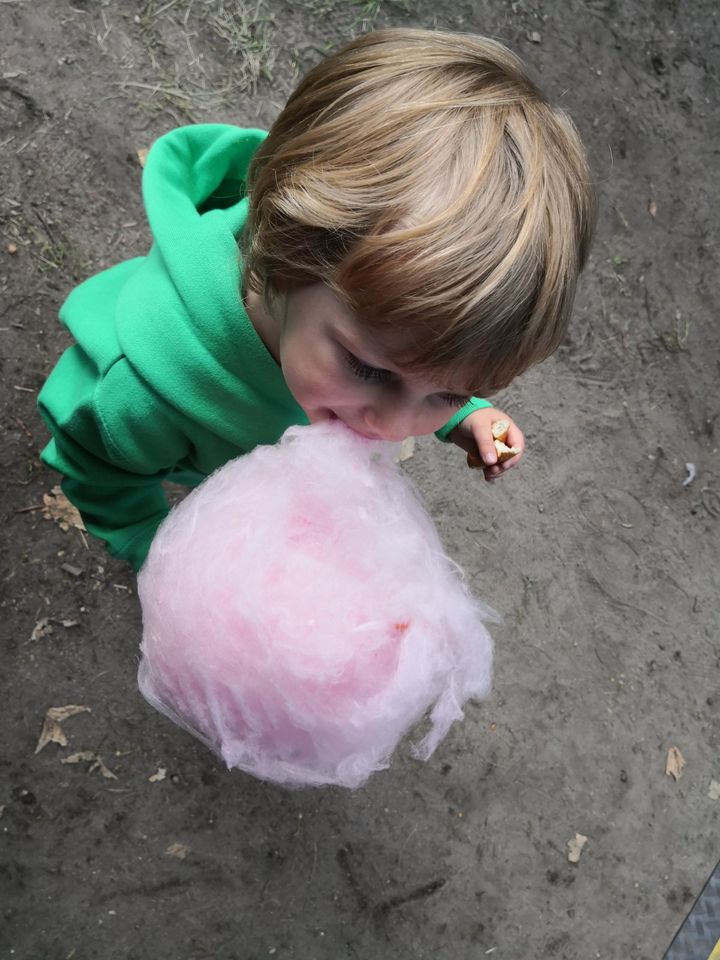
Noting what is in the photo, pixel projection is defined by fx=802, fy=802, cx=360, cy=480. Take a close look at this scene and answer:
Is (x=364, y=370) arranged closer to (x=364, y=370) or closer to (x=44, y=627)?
(x=364, y=370)

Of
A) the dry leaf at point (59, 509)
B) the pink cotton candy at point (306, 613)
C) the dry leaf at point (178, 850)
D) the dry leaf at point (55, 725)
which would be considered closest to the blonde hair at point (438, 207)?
the pink cotton candy at point (306, 613)

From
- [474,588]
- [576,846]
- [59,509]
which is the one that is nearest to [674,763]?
[576,846]

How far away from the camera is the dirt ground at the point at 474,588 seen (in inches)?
77.4

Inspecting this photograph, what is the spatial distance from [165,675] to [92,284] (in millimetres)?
827

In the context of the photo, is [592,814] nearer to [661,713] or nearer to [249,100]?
[661,713]

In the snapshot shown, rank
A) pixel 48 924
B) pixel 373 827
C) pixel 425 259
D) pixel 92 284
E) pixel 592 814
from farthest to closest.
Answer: pixel 592 814
pixel 373 827
pixel 48 924
pixel 92 284
pixel 425 259

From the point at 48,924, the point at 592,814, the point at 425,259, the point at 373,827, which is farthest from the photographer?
the point at 592,814

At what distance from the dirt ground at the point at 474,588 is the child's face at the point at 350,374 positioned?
1.05 meters

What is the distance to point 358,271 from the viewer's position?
1023 millimetres

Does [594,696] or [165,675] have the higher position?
[165,675]

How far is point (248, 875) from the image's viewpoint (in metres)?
2.03

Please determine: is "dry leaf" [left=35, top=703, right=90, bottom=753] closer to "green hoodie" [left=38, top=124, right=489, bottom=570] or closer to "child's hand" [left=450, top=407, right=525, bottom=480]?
"green hoodie" [left=38, top=124, right=489, bottom=570]

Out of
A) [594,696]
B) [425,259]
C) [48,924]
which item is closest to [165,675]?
[425,259]

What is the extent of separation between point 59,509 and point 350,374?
115 centimetres
